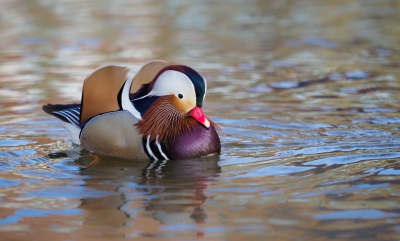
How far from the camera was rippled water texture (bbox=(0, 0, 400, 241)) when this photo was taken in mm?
4047

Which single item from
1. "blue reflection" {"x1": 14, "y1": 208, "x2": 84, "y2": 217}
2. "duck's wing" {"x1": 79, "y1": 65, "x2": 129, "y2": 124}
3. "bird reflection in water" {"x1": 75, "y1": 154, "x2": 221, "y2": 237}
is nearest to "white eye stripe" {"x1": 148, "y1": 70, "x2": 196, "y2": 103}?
"duck's wing" {"x1": 79, "y1": 65, "x2": 129, "y2": 124}

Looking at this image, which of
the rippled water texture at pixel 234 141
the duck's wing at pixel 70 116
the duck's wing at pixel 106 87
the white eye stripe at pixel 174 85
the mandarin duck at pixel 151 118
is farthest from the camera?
the duck's wing at pixel 70 116

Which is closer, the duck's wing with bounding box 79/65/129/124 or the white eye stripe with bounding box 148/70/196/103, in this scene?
the white eye stripe with bounding box 148/70/196/103

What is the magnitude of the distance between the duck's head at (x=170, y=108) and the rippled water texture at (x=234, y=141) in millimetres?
267

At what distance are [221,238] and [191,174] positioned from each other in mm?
1377

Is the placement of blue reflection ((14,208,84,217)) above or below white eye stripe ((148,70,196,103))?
below

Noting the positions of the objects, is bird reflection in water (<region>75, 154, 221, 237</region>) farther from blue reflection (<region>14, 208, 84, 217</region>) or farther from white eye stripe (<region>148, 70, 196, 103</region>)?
white eye stripe (<region>148, 70, 196, 103</region>)

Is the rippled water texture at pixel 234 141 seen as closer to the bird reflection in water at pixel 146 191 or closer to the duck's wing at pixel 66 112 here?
the bird reflection in water at pixel 146 191

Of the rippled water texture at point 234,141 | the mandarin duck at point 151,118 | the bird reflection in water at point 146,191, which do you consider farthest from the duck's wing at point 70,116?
the bird reflection in water at point 146,191

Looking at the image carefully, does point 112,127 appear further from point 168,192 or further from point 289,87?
point 289,87

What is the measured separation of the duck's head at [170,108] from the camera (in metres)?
5.37

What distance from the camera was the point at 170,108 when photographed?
5.53m

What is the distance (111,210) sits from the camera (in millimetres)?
4273

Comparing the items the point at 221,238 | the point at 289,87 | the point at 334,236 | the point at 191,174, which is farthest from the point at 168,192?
the point at 289,87
